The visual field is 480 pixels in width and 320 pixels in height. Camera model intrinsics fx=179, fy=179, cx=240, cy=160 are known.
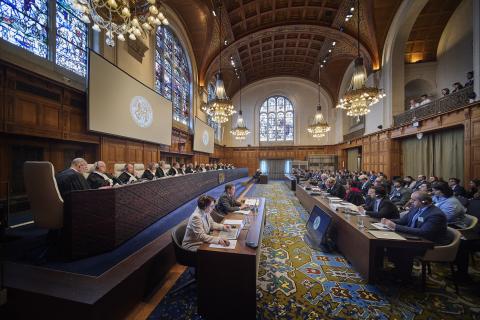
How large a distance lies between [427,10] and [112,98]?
42.3 ft

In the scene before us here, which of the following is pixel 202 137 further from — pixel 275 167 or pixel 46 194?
pixel 46 194

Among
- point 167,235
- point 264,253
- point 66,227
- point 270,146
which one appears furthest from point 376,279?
point 270,146

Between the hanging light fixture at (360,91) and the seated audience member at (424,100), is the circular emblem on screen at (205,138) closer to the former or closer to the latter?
the hanging light fixture at (360,91)

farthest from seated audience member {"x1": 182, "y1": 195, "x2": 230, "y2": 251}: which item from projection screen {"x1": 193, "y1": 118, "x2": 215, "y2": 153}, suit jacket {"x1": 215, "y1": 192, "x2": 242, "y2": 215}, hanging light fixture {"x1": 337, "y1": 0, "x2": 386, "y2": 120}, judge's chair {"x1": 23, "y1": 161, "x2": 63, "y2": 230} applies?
projection screen {"x1": 193, "y1": 118, "x2": 215, "y2": 153}

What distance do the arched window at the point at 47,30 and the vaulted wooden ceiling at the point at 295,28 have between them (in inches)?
190

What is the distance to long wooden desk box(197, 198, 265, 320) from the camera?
1716 millimetres

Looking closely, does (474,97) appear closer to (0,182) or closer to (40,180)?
(40,180)

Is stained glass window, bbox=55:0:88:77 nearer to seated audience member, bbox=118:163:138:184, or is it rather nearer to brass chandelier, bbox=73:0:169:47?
brass chandelier, bbox=73:0:169:47

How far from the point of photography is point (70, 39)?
4.57 m

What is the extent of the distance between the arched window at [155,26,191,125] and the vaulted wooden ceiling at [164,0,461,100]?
3.68ft

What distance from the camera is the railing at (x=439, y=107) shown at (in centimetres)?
549

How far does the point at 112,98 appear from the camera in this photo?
16.5 feet

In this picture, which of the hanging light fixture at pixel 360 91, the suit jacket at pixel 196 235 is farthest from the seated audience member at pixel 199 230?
the hanging light fixture at pixel 360 91

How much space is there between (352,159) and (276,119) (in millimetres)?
7539
